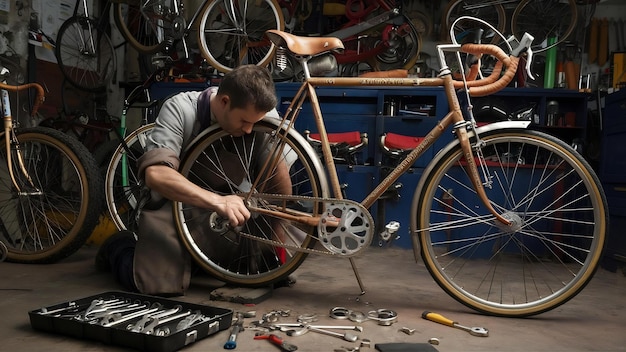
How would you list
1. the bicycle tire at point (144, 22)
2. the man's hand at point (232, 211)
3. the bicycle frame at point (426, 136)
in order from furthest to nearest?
the bicycle tire at point (144, 22) → the bicycle frame at point (426, 136) → the man's hand at point (232, 211)

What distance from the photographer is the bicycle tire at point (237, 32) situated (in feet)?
11.1

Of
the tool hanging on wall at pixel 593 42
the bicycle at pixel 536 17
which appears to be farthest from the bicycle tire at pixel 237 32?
the tool hanging on wall at pixel 593 42

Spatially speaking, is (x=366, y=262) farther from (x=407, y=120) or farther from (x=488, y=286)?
(x=407, y=120)

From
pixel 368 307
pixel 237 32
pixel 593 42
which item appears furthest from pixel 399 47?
pixel 368 307

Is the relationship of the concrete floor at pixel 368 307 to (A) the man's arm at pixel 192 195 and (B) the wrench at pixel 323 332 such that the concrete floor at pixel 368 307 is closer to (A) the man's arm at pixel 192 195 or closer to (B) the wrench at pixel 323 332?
(B) the wrench at pixel 323 332

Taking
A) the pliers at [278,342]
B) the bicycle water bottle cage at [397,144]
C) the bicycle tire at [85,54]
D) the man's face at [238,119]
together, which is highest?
the bicycle tire at [85,54]

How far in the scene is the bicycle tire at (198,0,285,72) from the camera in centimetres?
338

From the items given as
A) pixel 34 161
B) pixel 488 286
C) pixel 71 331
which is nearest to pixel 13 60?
pixel 34 161

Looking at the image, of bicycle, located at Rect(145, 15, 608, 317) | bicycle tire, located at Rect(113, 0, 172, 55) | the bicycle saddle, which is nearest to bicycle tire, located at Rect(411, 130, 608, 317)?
bicycle, located at Rect(145, 15, 608, 317)

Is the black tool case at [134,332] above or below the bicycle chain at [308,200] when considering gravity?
below

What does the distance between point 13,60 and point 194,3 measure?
1.60 metres

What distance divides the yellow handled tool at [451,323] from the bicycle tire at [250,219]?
50 centimetres

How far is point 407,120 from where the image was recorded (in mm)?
3068

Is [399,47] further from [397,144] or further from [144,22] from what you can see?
[144,22]
